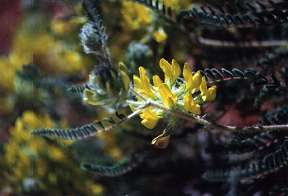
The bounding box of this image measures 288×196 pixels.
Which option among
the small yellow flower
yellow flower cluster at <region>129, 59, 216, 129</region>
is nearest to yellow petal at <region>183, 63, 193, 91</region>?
yellow flower cluster at <region>129, 59, 216, 129</region>

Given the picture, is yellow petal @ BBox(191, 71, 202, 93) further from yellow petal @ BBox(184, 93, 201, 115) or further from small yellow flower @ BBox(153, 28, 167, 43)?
small yellow flower @ BBox(153, 28, 167, 43)

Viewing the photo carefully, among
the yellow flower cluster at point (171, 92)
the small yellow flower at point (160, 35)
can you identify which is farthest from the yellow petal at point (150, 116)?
the small yellow flower at point (160, 35)

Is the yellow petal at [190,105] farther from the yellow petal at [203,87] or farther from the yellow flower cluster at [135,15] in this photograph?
the yellow flower cluster at [135,15]

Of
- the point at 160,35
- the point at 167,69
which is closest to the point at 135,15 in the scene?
the point at 160,35

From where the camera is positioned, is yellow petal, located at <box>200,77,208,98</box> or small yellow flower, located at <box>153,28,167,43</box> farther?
small yellow flower, located at <box>153,28,167,43</box>

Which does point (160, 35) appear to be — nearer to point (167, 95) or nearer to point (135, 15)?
point (135, 15)

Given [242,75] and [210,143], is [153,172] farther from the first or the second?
[242,75]
